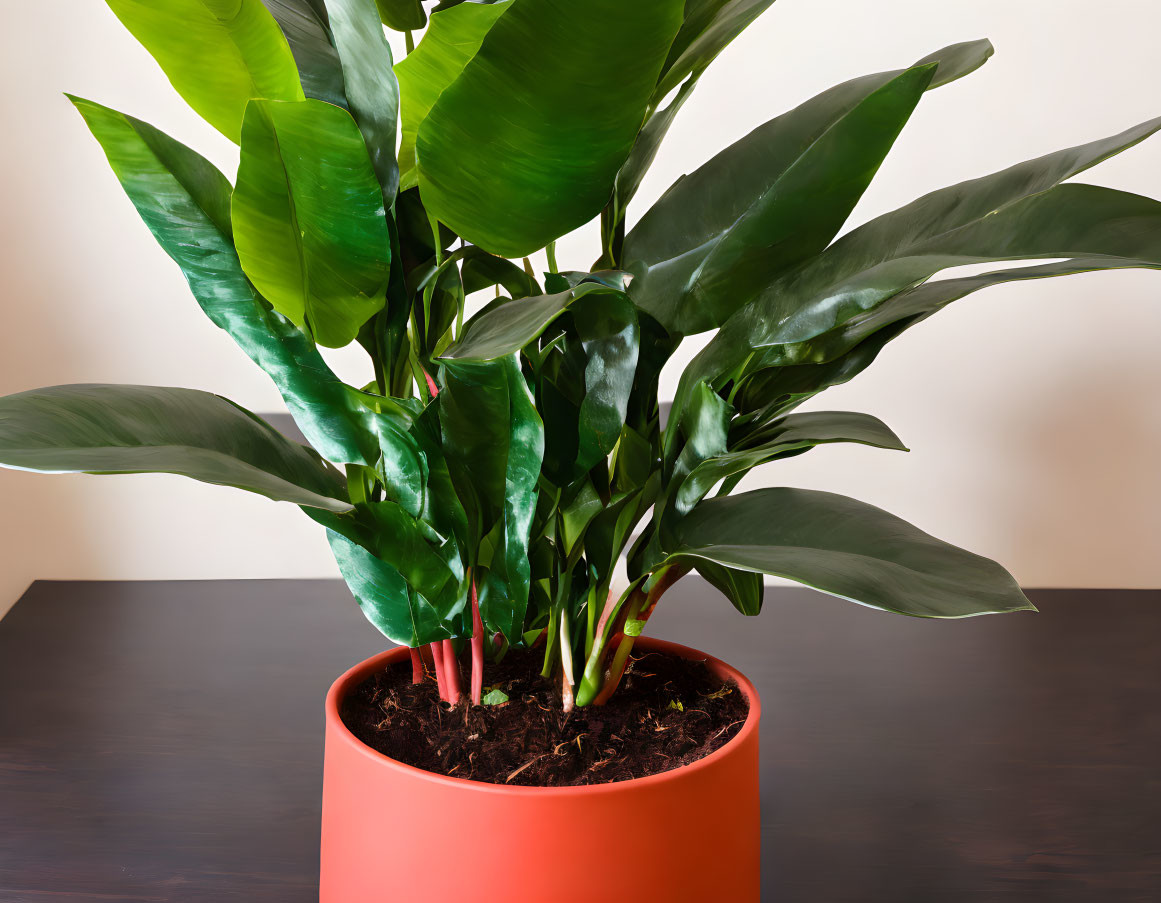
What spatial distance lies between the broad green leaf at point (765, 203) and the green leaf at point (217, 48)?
0.19m

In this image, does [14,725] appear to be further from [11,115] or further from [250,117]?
[11,115]

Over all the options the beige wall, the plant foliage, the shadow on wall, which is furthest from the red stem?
the shadow on wall

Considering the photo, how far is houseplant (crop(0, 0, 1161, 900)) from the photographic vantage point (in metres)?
0.38

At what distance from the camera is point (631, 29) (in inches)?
13.1

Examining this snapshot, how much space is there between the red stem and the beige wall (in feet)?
2.53

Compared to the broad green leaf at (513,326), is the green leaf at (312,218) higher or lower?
higher

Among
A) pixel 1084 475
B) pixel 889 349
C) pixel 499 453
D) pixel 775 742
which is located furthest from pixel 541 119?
pixel 1084 475

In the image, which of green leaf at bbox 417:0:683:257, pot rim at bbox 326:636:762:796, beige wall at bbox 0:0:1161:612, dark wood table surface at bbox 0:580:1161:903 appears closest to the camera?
green leaf at bbox 417:0:683:257

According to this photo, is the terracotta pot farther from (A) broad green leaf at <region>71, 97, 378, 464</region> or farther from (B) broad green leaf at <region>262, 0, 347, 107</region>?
(B) broad green leaf at <region>262, 0, 347, 107</region>

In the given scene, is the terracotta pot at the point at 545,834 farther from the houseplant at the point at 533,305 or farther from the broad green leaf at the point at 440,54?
the broad green leaf at the point at 440,54

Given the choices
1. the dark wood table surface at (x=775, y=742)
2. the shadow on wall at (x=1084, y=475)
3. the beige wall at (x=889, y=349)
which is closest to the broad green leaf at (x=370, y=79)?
the dark wood table surface at (x=775, y=742)

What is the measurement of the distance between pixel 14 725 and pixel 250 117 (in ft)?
2.22

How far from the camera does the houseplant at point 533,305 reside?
376 millimetres

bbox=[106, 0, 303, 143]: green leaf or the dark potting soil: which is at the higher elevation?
bbox=[106, 0, 303, 143]: green leaf
